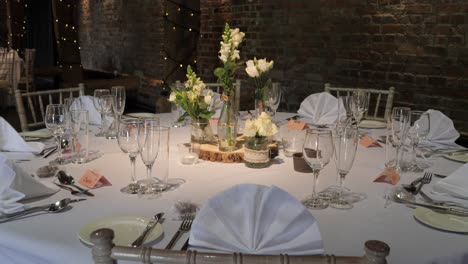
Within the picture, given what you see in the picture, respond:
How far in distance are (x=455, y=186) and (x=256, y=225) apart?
0.75 m

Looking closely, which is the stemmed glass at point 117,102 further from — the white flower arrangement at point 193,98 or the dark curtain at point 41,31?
the dark curtain at point 41,31

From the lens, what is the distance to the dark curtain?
32.8 ft

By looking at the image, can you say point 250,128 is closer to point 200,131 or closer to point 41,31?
point 200,131

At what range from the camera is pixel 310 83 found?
13.1 ft

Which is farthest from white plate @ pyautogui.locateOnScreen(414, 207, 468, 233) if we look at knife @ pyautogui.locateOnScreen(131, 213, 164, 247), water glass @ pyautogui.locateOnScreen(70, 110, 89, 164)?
water glass @ pyautogui.locateOnScreen(70, 110, 89, 164)

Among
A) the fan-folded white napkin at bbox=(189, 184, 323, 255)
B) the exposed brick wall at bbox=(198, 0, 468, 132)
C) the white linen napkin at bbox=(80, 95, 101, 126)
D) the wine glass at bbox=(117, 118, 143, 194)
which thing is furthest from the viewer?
the exposed brick wall at bbox=(198, 0, 468, 132)

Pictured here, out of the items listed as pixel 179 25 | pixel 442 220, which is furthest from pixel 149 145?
pixel 179 25

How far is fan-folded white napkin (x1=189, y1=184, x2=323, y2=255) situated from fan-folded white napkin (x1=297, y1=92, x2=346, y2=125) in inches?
55.3

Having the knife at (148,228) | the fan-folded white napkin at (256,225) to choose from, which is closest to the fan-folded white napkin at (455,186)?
the fan-folded white napkin at (256,225)

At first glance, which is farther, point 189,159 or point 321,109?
point 321,109

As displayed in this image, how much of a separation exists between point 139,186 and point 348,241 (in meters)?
0.67

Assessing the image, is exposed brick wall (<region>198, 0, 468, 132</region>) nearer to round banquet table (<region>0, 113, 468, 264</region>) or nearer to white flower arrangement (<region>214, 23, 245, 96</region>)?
round banquet table (<region>0, 113, 468, 264</region>)

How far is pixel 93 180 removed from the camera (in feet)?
4.67

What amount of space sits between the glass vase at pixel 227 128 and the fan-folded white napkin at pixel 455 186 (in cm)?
73
